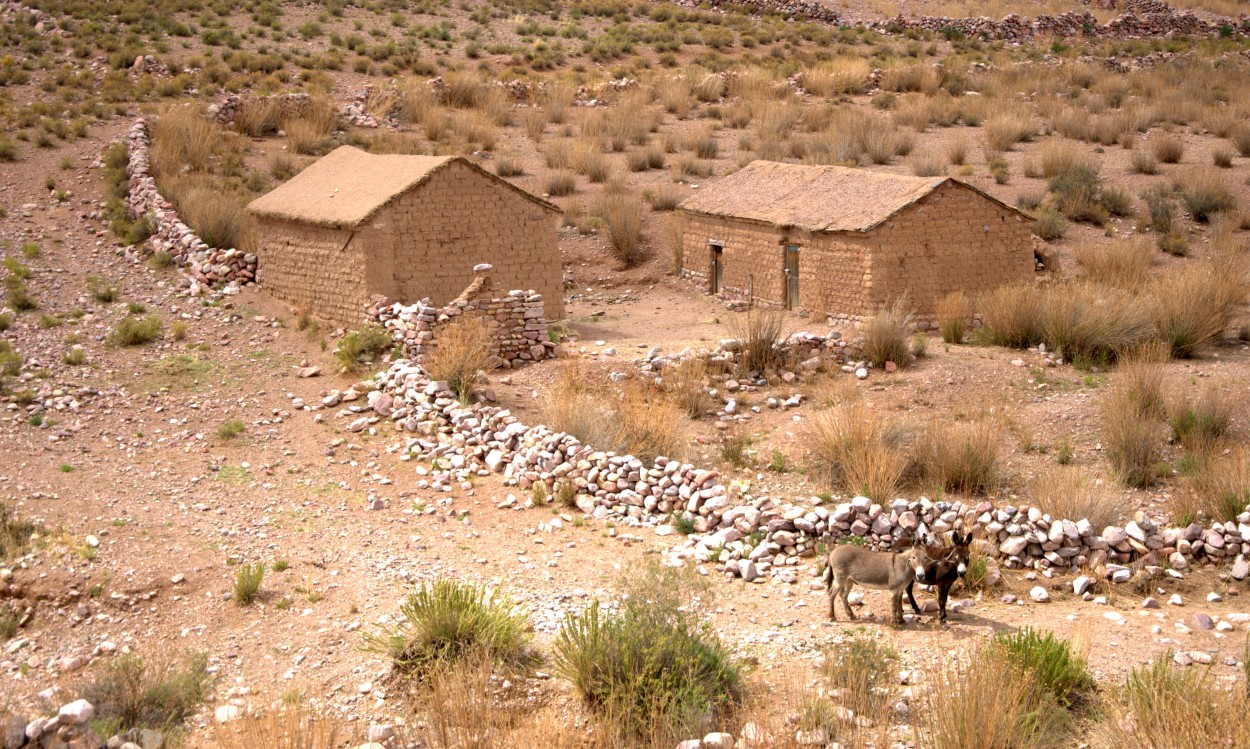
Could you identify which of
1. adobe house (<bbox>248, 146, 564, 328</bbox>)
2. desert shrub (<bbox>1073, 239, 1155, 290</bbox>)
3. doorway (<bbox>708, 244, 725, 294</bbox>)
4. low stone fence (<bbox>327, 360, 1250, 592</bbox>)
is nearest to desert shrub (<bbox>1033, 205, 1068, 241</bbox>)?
desert shrub (<bbox>1073, 239, 1155, 290</bbox>)

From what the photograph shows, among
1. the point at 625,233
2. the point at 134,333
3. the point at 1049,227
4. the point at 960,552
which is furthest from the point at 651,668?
the point at 1049,227

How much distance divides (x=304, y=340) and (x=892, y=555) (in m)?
9.42

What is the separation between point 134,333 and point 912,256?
10418 mm

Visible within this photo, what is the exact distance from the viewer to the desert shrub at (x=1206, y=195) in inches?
878

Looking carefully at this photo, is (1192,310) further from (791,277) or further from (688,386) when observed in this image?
(688,386)

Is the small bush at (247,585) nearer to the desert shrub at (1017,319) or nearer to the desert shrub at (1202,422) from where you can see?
the desert shrub at (1202,422)

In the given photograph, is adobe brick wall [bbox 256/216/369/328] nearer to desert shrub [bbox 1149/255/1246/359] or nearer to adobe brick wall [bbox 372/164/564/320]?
adobe brick wall [bbox 372/164/564/320]

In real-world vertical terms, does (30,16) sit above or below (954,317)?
above

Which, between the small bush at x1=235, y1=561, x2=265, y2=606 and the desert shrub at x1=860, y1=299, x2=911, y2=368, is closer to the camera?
the small bush at x1=235, y1=561, x2=265, y2=606

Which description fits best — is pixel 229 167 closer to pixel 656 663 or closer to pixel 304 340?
pixel 304 340

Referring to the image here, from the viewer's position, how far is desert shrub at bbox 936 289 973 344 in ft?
52.9

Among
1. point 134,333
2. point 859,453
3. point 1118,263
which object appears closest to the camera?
point 859,453

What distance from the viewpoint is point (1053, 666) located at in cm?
679

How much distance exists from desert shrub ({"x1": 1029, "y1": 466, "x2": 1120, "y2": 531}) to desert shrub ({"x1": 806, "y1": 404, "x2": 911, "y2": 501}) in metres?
1.24
